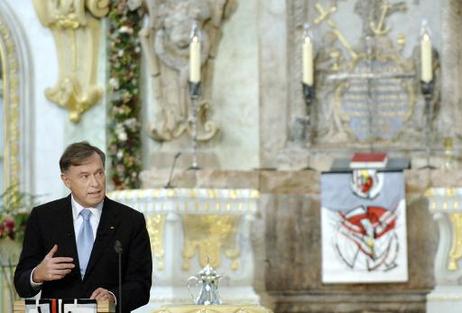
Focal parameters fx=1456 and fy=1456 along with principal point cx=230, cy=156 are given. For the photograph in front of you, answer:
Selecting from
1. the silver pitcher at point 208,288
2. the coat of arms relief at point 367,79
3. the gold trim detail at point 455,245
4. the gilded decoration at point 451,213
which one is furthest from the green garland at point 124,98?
the silver pitcher at point 208,288

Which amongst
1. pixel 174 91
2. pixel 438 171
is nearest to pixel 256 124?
pixel 174 91

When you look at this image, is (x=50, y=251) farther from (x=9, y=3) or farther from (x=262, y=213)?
(x=9, y=3)

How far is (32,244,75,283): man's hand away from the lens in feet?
16.9

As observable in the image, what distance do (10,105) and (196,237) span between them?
8.58 ft

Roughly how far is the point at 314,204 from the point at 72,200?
6.51 metres

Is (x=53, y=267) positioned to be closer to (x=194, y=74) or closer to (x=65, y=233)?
(x=65, y=233)

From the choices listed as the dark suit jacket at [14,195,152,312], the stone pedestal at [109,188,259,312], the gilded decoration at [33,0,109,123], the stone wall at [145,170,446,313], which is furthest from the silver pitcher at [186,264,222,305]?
the gilded decoration at [33,0,109,123]

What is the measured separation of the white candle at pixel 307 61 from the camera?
465 inches

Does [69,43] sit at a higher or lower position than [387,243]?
higher

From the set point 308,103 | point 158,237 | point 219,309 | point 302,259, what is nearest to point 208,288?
point 219,309

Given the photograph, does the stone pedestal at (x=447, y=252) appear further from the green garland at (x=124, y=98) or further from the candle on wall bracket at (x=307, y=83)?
the green garland at (x=124, y=98)

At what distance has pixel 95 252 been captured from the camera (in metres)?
5.37

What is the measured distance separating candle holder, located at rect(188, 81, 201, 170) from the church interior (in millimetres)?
19

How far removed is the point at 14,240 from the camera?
1205 centimetres
